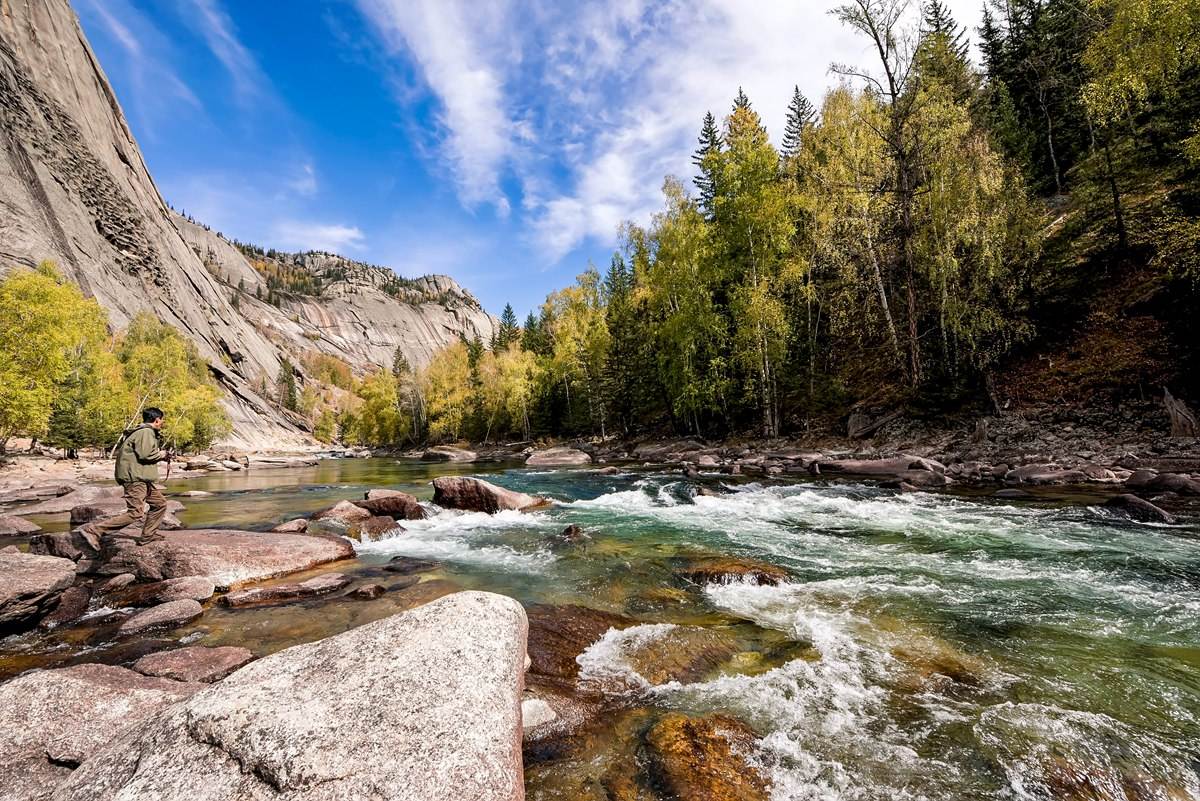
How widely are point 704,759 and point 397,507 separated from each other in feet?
38.9

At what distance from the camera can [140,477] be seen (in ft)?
32.7

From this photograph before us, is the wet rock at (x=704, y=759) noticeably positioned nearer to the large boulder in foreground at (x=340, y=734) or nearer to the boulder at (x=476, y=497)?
the large boulder in foreground at (x=340, y=734)

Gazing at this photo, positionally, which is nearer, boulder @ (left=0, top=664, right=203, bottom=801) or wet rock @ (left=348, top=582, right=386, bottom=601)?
boulder @ (left=0, top=664, right=203, bottom=801)

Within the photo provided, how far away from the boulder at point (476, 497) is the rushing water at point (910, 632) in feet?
7.62

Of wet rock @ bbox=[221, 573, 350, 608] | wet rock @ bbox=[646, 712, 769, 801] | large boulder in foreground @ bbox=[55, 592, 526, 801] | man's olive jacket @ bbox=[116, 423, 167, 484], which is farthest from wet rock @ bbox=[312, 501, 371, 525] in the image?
wet rock @ bbox=[646, 712, 769, 801]

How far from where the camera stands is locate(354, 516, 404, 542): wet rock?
11.4 meters

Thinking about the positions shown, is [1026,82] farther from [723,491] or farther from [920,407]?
[723,491]

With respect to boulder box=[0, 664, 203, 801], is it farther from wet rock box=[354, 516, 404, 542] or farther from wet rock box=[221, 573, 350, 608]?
wet rock box=[354, 516, 404, 542]

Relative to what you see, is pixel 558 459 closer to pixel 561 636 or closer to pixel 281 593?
pixel 281 593

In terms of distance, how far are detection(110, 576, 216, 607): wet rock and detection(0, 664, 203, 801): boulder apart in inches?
124

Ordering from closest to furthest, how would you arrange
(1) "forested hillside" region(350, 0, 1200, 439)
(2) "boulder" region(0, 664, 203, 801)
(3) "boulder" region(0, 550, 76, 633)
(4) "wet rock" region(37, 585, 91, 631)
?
(2) "boulder" region(0, 664, 203, 801)
(3) "boulder" region(0, 550, 76, 633)
(4) "wet rock" region(37, 585, 91, 631)
(1) "forested hillside" region(350, 0, 1200, 439)

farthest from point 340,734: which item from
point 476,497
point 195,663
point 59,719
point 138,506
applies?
point 476,497

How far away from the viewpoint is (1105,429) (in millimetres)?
15242

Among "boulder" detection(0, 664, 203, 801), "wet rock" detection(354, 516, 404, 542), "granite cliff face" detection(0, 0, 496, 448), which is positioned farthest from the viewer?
"granite cliff face" detection(0, 0, 496, 448)
